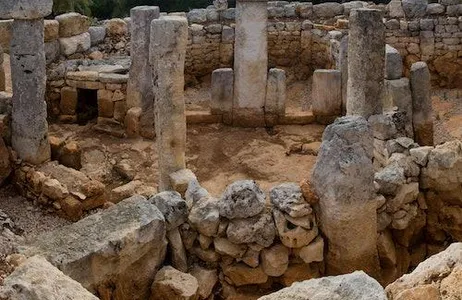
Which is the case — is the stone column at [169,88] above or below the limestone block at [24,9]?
below

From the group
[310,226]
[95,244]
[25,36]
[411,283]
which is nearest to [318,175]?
[310,226]

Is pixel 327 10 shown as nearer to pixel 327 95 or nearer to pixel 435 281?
pixel 327 95

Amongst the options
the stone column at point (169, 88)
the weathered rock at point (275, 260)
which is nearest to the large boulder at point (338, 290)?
the weathered rock at point (275, 260)

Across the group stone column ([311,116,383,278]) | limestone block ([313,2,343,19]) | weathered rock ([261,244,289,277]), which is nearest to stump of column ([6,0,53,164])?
weathered rock ([261,244,289,277])

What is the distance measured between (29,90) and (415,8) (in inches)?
381

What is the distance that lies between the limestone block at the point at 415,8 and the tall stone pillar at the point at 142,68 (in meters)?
6.85

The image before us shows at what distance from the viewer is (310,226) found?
5910 millimetres

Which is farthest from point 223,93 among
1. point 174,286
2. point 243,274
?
point 174,286

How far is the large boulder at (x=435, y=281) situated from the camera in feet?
11.0

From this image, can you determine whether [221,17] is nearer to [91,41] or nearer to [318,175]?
[91,41]

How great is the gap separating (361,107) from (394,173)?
1857 mm

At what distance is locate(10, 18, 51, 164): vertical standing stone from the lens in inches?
331

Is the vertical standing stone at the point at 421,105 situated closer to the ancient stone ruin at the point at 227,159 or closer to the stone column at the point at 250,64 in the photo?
the ancient stone ruin at the point at 227,159

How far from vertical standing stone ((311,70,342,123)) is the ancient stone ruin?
0.02 meters
